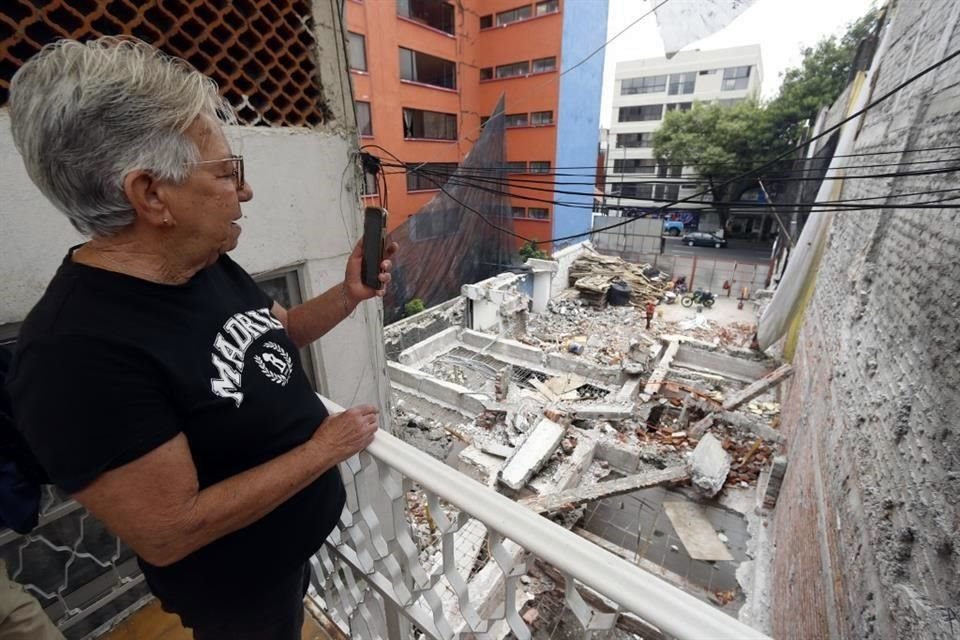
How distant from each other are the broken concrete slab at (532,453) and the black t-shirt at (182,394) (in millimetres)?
4551

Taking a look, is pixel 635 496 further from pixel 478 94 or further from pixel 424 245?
pixel 478 94

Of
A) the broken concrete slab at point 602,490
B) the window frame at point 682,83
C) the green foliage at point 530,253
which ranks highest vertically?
the window frame at point 682,83

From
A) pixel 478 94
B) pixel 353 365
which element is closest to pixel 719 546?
pixel 353 365

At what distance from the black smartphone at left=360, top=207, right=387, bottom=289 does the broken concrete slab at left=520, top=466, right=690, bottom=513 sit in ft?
13.4

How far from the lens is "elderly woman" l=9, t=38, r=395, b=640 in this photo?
76cm

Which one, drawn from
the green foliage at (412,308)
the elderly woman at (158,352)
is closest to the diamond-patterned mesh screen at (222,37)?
the elderly woman at (158,352)

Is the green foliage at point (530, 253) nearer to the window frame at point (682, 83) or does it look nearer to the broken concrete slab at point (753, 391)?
the broken concrete slab at point (753, 391)

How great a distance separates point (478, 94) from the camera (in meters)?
17.7

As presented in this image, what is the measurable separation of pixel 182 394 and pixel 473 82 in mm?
19312

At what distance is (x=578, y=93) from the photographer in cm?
1698

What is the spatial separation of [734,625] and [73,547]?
2583mm

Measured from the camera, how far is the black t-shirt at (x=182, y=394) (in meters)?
0.74

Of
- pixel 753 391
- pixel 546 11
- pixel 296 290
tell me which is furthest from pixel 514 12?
pixel 296 290

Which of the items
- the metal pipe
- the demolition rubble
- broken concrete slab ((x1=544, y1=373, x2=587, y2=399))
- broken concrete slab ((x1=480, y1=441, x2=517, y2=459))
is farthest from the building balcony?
broken concrete slab ((x1=544, y1=373, x2=587, y2=399))
